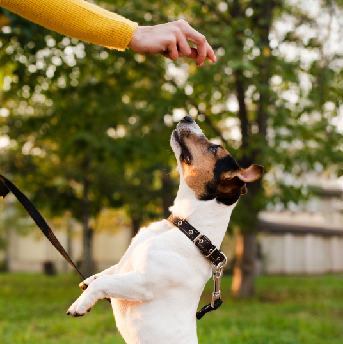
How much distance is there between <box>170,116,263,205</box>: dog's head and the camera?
66.2 inches

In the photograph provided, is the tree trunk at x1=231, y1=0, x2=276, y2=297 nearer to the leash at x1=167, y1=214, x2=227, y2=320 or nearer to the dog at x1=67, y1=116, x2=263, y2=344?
the dog at x1=67, y1=116, x2=263, y2=344

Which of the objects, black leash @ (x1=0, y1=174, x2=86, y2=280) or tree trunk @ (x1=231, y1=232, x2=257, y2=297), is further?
tree trunk @ (x1=231, y1=232, x2=257, y2=297)

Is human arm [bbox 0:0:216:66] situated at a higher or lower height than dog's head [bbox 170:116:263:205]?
higher

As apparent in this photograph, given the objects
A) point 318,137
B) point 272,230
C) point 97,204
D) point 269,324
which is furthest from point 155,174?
point 272,230

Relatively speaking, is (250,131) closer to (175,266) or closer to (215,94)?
(215,94)

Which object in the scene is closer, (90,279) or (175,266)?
(175,266)

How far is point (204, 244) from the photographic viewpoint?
1.57m

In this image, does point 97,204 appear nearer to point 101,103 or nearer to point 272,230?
point 101,103

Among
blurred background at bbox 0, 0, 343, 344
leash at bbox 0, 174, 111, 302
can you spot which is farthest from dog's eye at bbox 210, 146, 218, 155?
blurred background at bbox 0, 0, 343, 344

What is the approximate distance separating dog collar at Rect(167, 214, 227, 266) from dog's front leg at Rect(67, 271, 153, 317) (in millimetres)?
243

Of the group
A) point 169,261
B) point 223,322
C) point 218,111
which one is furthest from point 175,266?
point 218,111

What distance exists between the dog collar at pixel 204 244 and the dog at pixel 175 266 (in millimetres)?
20

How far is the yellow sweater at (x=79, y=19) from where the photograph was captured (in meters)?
1.54

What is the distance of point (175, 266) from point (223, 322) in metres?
6.82
